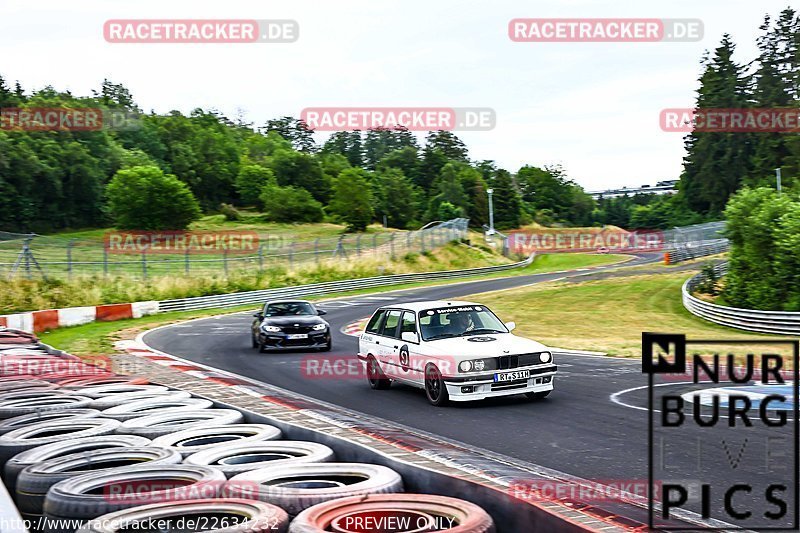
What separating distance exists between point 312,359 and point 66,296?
20.8 m

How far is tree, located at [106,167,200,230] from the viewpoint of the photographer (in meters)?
83.0

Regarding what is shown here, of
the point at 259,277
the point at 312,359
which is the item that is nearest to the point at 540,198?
the point at 259,277

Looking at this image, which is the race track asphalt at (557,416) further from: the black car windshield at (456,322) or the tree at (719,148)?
the tree at (719,148)

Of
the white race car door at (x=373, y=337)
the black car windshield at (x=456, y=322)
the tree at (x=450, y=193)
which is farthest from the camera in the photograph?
the tree at (x=450, y=193)

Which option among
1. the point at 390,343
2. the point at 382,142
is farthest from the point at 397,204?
the point at 390,343

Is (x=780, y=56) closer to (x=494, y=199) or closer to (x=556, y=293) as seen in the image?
(x=494, y=199)

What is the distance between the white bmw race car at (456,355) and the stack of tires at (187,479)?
4.10 meters

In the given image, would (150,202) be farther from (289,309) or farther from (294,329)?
(294,329)

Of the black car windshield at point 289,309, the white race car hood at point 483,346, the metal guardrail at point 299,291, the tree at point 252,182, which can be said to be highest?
the tree at point 252,182

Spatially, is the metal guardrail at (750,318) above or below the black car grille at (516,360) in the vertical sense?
below

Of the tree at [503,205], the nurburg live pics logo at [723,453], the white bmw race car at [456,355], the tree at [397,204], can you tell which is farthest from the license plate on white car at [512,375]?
the tree at [503,205]

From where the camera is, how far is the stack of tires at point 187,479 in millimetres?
4465

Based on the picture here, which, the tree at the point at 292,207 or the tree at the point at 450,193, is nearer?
the tree at the point at 292,207

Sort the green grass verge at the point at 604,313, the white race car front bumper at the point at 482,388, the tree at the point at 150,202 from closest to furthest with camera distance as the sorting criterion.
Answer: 1. the white race car front bumper at the point at 482,388
2. the green grass verge at the point at 604,313
3. the tree at the point at 150,202
